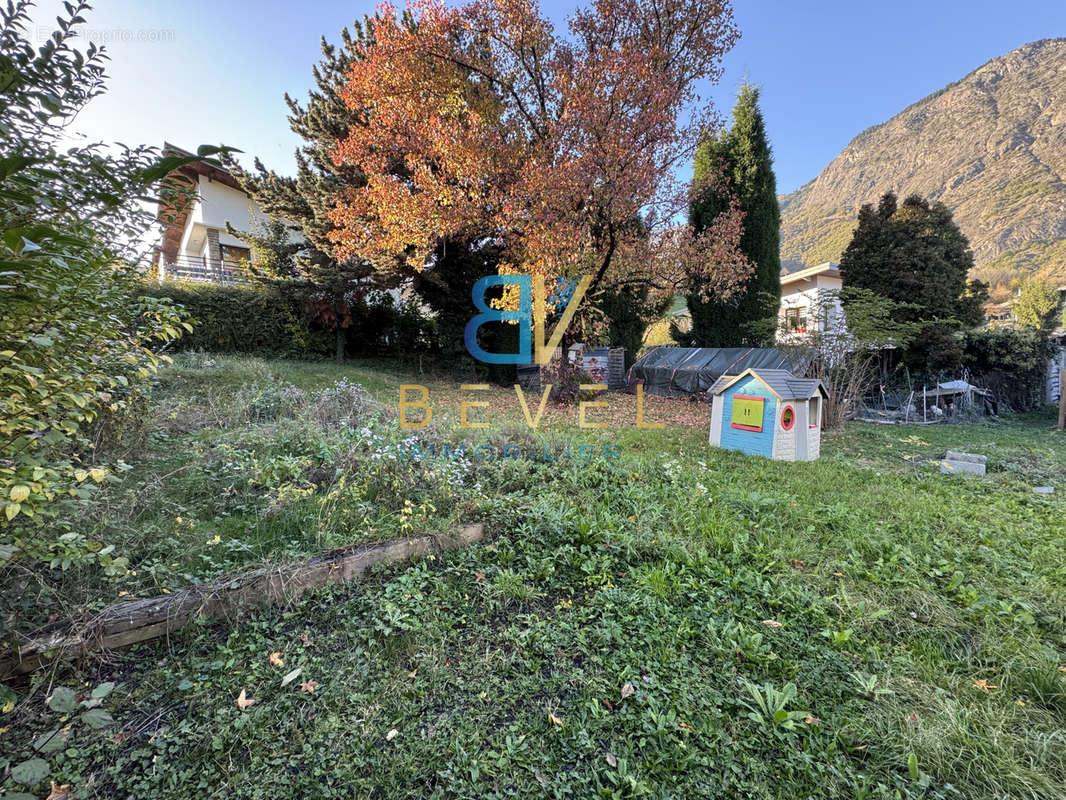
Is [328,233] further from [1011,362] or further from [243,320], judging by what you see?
[1011,362]

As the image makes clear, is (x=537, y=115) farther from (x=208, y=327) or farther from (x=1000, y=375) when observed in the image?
(x=1000, y=375)

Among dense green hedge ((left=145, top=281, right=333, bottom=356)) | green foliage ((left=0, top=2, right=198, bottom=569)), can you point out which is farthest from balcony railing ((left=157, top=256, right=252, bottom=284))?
green foliage ((left=0, top=2, right=198, bottom=569))

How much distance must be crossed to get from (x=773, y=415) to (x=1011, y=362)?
9932mm

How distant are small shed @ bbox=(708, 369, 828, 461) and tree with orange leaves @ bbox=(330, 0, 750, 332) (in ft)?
11.9

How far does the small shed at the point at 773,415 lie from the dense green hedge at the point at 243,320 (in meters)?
10.1

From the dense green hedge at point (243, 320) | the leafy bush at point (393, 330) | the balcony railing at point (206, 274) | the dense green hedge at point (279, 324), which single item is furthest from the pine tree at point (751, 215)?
Result: the balcony railing at point (206, 274)

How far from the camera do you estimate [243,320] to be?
9.30m

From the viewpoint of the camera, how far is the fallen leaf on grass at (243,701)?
144 cm

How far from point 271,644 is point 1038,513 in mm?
5613

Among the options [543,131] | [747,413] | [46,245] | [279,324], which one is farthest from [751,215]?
[46,245]

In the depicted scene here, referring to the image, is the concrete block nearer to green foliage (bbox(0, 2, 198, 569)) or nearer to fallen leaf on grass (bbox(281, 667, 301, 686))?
fallen leaf on grass (bbox(281, 667, 301, 686))

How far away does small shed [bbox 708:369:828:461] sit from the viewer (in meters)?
4.45

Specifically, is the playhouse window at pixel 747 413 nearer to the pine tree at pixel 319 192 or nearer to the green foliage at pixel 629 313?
the green foliage at pixel 629 313
